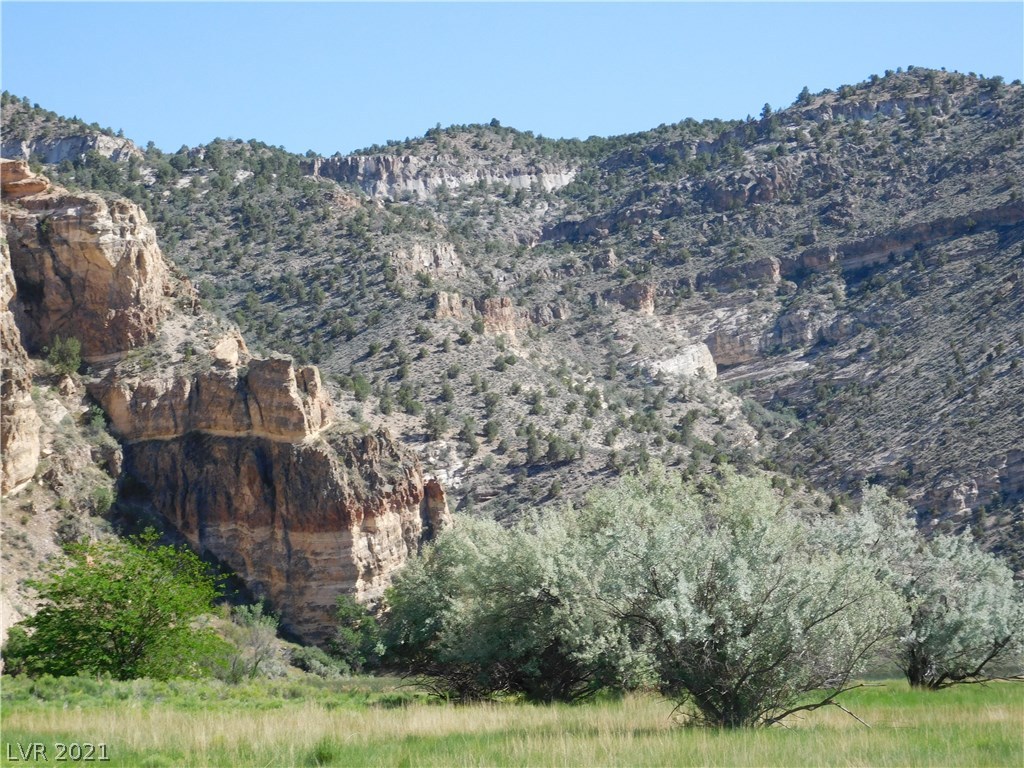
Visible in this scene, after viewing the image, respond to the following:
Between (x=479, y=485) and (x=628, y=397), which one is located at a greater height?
(x=628, y=397)

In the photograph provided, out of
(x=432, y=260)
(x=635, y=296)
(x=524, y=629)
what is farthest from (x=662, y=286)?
(x=524, y=629)

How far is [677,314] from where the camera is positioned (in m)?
103

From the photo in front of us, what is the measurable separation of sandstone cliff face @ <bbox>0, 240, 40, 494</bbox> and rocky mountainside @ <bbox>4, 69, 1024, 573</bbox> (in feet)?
67.5

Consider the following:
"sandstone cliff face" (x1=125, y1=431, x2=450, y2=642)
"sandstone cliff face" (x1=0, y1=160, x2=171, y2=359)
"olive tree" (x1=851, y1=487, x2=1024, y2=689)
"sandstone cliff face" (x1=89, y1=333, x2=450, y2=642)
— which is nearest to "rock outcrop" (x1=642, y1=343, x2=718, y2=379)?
"sandstone cliff face" (x1=89, y1=333, x2=450, y2=642)

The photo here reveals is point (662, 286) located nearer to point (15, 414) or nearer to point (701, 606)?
point (15, 414)

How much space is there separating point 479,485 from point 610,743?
155 feet

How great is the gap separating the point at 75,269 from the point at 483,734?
40.3 meters

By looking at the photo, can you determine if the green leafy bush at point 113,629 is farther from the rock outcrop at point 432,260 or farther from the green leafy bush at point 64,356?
the rock outcrop at point 432,260

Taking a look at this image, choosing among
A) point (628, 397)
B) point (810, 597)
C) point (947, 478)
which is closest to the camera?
point (810, 597)

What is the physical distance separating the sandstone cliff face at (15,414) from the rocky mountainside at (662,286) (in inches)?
811

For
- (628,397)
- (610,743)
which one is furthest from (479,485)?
(610,743)

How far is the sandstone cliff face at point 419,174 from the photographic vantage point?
123m

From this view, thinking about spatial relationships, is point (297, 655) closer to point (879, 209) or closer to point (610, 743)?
point (610, 743)

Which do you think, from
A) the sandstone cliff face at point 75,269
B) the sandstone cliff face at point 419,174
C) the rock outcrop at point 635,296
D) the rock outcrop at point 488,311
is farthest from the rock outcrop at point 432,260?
the sandstone cliff face at point 75,269
